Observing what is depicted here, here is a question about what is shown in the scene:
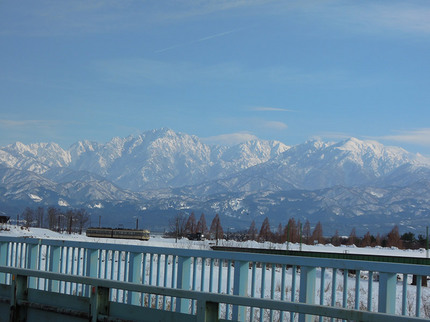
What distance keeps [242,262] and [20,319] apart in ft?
10.8

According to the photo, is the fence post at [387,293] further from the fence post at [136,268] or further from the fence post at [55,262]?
the fence post at [55,262]

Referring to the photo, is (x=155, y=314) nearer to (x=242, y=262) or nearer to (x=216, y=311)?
(x=216, y=311)

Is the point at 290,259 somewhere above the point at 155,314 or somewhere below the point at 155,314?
above

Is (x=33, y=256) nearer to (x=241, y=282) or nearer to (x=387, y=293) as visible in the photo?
(x=241, y=282)

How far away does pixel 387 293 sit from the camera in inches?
356

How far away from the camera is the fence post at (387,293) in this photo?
29.4 feet

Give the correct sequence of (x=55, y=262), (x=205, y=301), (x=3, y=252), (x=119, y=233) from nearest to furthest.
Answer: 1. (x=205, y=301)
2. (x=55, y=262)
3. (x=3, y=252)
4. (x=119, y=233)

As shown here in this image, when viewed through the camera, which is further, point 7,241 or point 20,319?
point 7,241

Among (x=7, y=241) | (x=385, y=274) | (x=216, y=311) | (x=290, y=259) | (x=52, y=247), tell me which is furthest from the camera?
(x=7, y=241)

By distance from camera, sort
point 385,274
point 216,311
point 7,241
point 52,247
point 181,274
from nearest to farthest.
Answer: point 216,311
point 385,274
point 181,274
point 52,247
point 7,241

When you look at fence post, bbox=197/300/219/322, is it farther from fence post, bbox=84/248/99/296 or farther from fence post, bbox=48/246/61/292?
fence post, bbox=48/246/61/292

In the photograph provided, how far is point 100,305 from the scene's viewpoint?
8.51m

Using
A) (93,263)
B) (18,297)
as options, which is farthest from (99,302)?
(93,263)

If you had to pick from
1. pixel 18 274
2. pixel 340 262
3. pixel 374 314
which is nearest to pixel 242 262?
pixel 340 262
